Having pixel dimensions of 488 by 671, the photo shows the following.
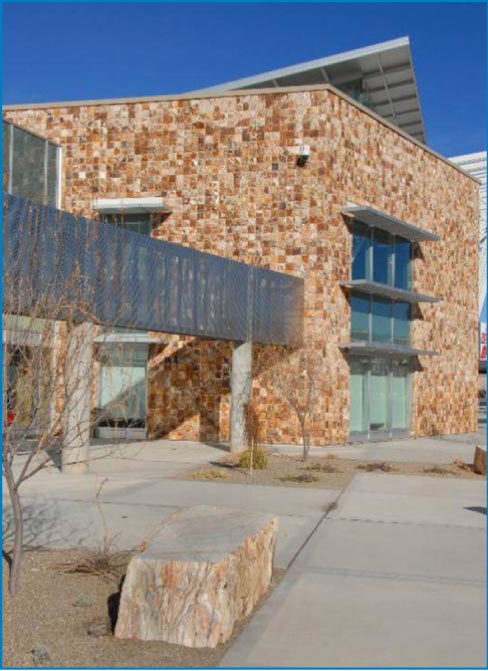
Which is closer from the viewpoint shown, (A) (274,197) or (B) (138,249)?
(B) (138,249)

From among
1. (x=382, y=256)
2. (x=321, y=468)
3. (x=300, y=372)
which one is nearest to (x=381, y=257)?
(x=382, y=256)

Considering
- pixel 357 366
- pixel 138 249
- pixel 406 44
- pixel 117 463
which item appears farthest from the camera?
pixel 406 44

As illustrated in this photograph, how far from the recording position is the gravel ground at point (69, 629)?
5.69 meters

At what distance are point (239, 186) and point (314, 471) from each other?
1010cm

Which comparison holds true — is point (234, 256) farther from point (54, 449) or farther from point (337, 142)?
point (54, 449)

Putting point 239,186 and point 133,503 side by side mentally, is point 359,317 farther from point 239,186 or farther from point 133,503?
point 133,503

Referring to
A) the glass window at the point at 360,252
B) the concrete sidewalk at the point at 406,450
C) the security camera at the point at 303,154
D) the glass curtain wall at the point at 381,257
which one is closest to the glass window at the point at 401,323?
the glass curtain wall at the point at 381,257

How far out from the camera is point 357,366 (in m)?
25.0

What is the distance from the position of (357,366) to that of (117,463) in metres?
9.73

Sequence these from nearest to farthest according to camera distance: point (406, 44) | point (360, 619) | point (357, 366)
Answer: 1. point (360, 619)
2. point (357, 366)
3. point (406, 44)

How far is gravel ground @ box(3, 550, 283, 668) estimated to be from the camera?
5.69m

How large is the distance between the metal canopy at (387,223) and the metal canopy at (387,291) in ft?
5.91

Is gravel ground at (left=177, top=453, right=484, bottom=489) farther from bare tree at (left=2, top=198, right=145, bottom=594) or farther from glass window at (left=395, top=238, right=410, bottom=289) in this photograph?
glass window at (left=395, top=238, right=410, bottom=289)

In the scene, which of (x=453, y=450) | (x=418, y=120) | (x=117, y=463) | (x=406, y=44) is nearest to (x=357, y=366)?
(x=453, y=450)
